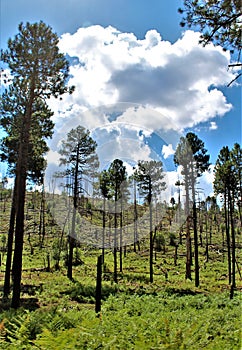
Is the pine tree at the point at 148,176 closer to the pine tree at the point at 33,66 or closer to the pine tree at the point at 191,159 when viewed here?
the pine tree at the point at 191,159

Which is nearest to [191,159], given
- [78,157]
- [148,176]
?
[148,176]

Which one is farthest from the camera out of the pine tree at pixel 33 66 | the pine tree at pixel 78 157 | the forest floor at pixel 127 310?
the pine tree at pixel 78 157

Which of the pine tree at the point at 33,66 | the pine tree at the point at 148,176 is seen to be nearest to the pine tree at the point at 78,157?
the pine tree at the point at 148,176

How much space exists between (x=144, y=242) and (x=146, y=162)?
28.7 m

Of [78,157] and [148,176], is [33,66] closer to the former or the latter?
[78,157]

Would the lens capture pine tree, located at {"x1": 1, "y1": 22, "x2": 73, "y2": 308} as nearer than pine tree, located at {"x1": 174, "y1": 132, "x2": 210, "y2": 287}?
Yes

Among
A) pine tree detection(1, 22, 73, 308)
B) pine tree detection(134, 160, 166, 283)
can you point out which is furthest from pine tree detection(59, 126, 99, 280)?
pine tree detection(1, 22, 73, 308)

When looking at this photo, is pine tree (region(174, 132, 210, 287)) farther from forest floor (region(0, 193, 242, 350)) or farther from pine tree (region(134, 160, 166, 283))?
forest floor (region(0, 193, 242, 350))

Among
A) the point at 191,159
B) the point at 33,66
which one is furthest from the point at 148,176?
the point at 33,66

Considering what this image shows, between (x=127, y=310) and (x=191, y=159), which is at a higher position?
(x=191, y=159)

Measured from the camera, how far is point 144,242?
5297 centimetres

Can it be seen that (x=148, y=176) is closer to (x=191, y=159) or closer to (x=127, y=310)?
(x=191, y=159)

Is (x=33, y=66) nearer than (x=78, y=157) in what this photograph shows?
Yes

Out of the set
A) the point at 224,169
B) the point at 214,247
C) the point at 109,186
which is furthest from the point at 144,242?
the point at 224,169
